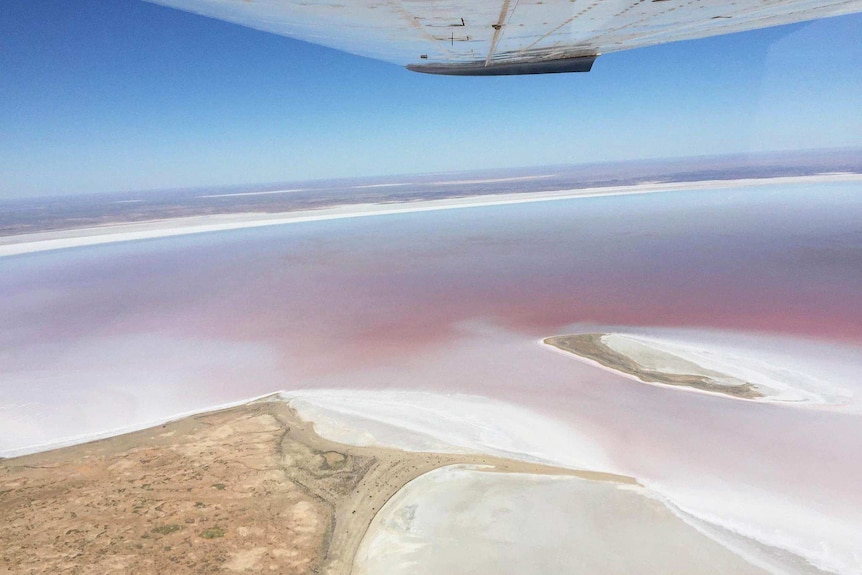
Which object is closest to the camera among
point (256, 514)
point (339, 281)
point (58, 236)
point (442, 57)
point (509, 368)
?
point (442, 57)

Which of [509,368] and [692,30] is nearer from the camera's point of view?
[692,30]

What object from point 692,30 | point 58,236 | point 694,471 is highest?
point 692,30

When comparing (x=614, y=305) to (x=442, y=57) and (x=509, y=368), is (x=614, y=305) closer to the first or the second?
(x=509, y=368)

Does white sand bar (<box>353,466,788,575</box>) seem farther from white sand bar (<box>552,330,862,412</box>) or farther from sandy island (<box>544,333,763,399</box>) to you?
white sand bar (<box>552,330,862,412</box>)

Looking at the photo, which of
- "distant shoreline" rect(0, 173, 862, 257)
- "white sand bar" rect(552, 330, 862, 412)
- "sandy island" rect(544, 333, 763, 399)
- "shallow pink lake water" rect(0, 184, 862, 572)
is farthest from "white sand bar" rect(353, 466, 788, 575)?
"distant shoreline" rect(0, 173, 862, 257)

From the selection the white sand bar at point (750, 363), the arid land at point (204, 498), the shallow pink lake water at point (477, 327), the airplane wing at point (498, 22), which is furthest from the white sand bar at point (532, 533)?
the airplane wing at point (498, 22)

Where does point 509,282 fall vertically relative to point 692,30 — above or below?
below

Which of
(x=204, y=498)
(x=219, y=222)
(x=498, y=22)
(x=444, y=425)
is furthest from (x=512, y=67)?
(x=219, y=222)

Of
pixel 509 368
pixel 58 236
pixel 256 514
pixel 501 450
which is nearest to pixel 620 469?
pixel 501 450

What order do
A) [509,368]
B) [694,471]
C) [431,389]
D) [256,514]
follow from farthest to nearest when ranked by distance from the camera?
[509,368], [431,389], [694,471], [256,514]
